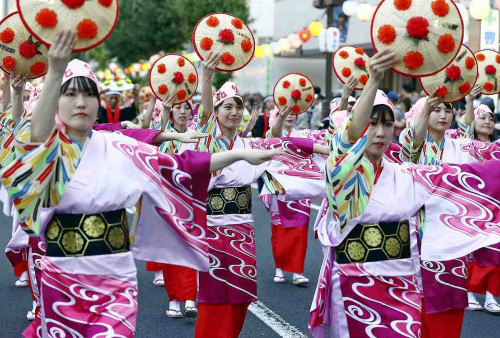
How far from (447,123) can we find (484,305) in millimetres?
2290

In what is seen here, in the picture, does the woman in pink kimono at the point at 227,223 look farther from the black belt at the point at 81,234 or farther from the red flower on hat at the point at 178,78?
the black belt at the point at 81,234

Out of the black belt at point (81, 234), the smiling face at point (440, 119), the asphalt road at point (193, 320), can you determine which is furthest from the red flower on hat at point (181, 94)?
the black belt at point (81, 234)

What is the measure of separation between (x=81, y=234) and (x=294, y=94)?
14.8 feet

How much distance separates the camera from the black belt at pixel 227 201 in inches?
250

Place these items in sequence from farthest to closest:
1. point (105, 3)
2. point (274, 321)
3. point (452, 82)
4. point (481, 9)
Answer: point (481, 9) < point (274, 321) < point (452, 82) < point (105, 3)

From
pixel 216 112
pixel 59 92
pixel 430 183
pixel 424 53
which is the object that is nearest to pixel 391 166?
pixel 430 183

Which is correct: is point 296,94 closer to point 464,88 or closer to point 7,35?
point 464,88

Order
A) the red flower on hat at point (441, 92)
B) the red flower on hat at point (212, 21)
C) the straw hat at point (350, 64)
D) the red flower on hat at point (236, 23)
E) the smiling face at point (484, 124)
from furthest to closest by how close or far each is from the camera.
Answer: the smiling face at point (484, 124) → the straw hat at point (350, 64) → the red flower on hat at point (236, 23) → the red flower on hat at point (212, 21) → the red flower on hat at point (441, 92)

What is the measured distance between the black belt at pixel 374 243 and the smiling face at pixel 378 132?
14.0 inches

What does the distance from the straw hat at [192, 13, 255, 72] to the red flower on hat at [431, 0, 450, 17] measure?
8.15ft

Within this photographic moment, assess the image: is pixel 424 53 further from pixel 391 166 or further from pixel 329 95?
pixel 329 95

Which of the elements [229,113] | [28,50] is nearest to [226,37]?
[229,113]

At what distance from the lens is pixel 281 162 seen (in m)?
6.54

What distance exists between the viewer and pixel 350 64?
7867mm
